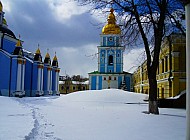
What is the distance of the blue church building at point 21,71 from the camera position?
35.4 meters

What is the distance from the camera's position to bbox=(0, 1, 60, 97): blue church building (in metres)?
35.4

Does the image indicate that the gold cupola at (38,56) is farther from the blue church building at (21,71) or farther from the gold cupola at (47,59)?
the gold cupola at (47,59)

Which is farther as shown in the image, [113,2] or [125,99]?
[125,99]

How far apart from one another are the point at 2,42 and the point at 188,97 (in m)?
37.5

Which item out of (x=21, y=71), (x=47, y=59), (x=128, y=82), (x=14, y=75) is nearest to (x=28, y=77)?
(x=21, y=71)

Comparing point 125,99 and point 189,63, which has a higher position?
point 189,63

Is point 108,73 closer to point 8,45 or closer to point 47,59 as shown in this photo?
point 47,59

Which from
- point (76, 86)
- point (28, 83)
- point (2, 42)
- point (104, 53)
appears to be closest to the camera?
point (2, 42)

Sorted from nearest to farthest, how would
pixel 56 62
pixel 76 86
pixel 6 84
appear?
pixel 6 84 < pixel 56 62 < pixel 76 86

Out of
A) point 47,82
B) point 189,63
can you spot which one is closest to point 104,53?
point 47,82

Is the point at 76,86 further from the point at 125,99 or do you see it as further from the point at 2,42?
Result: the point at 125,99

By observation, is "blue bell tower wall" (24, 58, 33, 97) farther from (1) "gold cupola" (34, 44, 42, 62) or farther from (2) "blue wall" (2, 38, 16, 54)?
(2) "blue wall" (2, 38, 16, 54)

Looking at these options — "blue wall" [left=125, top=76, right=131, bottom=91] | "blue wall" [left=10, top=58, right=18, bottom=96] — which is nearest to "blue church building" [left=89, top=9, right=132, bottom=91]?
"blue wall" [left=125, top=76, right=131, bottom=91]

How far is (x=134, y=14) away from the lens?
13133mm
